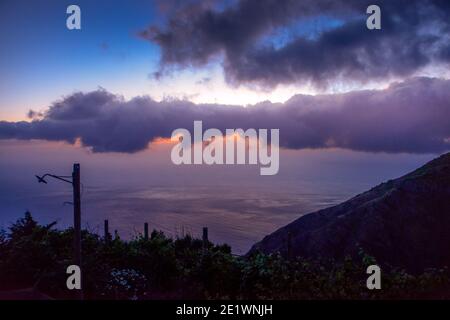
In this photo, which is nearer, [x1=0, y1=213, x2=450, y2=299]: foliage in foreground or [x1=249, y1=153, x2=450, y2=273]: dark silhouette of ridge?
[x1=0, y1=213, x2=450, y2=299]: foliage in foreground

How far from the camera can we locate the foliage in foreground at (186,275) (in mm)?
8812

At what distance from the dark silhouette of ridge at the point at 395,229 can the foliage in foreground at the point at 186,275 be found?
52.0 feet

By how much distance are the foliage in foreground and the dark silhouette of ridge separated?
15852mm

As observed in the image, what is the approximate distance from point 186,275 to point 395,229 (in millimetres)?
22129

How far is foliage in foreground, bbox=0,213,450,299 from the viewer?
881 centimetres

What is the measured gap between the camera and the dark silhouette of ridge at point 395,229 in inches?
1067

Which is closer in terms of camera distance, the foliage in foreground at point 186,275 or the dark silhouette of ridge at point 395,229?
the foliage in foreground at point 186,275

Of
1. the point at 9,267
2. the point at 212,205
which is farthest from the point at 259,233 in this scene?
the point at 9,267

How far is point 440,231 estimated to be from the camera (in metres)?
29.2

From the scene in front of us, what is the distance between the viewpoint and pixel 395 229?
28.1m

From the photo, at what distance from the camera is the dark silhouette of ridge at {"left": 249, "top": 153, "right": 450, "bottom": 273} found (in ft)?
88.9

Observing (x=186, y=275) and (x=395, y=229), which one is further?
(x=395, y=229)
